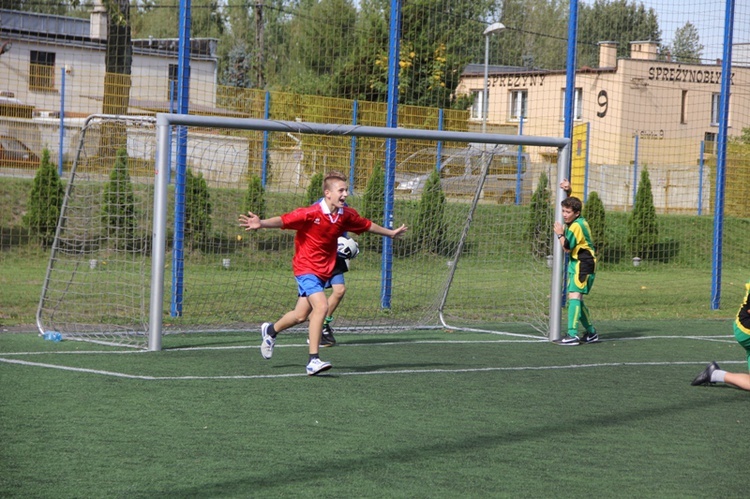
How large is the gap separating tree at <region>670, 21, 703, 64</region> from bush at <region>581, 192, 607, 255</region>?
4.83 meters

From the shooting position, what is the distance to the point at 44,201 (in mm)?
17547

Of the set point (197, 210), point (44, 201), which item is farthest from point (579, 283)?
point (44, 201)

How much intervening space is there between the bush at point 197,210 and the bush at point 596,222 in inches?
419

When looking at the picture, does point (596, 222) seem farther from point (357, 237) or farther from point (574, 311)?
point (574, 311)

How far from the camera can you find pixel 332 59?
1524 centimetres

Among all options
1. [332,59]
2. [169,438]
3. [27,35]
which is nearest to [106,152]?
[332,59]

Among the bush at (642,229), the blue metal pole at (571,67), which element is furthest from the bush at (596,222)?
the blue metal pole at (571,67)

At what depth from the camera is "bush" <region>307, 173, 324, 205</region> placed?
11873 millimetres

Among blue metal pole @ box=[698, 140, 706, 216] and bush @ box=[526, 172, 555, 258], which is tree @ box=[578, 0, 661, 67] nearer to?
bush @ box=[526, 172, 555, 258]

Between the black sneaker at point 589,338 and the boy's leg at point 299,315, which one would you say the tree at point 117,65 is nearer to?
the boy's leg at point 299,315

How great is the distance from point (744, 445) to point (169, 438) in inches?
136

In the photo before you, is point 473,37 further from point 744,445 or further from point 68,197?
point 744,445

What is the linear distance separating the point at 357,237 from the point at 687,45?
280 inches

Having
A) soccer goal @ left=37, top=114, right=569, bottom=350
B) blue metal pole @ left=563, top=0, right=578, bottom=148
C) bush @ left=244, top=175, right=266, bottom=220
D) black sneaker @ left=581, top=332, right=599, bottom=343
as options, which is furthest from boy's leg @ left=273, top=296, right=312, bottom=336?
blue metal pole @ left=563, top=0, right=578, bottom=148
